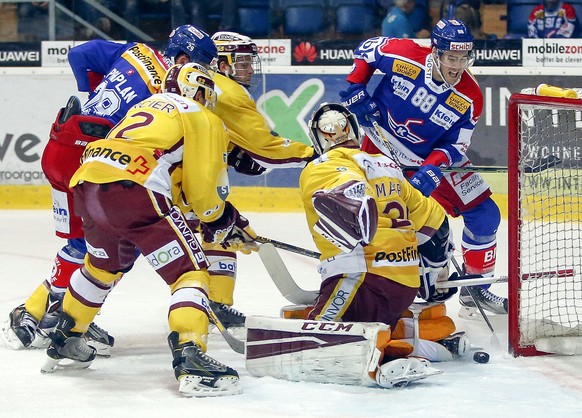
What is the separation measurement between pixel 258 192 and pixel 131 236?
13.4 feet

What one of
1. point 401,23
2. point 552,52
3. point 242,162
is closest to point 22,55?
point 401,23

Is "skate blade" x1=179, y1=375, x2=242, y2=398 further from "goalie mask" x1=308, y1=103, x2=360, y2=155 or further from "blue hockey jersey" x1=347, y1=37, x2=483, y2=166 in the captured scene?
"blue hockey jersey" x1=347, y1=37, x2=483, y2=166

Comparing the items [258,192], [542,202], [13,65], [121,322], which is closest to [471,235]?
[542,202]

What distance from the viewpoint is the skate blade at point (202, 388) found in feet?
10.3

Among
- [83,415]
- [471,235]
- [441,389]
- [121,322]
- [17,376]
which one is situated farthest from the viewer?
[471,235]

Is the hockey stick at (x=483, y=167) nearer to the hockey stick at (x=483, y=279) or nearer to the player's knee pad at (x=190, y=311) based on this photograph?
the hockey stick at (x=483, y=279)

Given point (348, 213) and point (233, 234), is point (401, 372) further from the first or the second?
point (233, 234)

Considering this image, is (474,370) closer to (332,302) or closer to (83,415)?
(332,302)

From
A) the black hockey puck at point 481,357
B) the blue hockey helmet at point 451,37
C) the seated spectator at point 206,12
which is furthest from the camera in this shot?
the seated spectator at point 206,12

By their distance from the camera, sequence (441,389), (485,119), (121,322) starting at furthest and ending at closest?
(485,119) → (121,322) → (441,389)

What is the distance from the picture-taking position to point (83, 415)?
9.82 ft

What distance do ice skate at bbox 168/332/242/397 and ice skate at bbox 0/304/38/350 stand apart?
3.01ft

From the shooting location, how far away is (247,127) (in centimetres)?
418

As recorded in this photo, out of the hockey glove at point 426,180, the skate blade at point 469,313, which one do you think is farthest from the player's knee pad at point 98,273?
the skate blade at point 469,313
